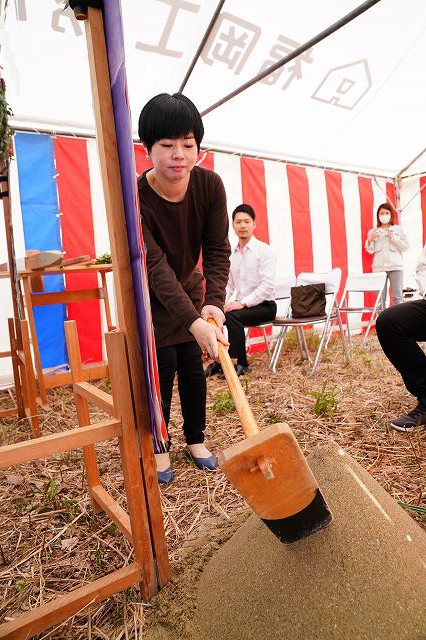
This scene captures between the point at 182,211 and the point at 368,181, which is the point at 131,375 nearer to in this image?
the point at 182,211

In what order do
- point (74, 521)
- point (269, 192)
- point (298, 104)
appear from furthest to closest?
point (269, 192)
point (298, 104)
point (74, 521)

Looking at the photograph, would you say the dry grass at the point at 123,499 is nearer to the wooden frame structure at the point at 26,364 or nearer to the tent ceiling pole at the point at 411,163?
the wooden frame structure at the point at 26,364

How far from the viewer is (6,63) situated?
122 inches

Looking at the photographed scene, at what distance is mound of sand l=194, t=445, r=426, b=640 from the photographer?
81 cm

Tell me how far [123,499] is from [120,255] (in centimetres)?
115

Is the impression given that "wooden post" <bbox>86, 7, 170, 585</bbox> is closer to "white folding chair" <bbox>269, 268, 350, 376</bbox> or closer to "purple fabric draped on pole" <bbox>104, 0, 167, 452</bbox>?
"purple fabric draped on pole" <bbox>104, 0, 167, 452</bbox>

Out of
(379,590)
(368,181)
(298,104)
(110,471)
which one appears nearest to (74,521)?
(110,471)

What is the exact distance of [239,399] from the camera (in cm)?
104

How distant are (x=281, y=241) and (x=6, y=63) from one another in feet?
11.1

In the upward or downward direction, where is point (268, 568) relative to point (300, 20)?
downward

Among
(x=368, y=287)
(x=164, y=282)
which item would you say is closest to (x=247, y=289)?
(x=368, y=287)

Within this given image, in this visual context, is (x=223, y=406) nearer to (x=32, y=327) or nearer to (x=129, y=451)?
(x=32, y=327)

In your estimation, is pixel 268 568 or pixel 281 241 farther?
pixel 281 241

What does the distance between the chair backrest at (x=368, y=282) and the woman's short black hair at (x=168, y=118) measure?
12.2ft
